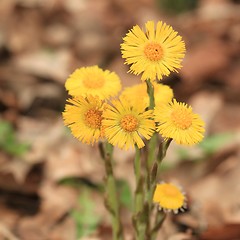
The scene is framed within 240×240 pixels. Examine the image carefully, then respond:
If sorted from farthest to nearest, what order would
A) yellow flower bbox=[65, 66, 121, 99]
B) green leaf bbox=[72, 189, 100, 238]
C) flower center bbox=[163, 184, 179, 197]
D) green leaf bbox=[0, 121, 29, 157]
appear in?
green leaf bbox=[0, 121, 29, 157], green leaf bbox=[72, 189, 100, 238], flower center bbox=[163, 184, 179, 197], yellow flower bbox=[65, 66, 121, 99]

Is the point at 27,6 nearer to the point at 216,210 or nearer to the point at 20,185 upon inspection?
the point at 20,185

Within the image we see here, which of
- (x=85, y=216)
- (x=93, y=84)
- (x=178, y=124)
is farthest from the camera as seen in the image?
(x=85, y=216)

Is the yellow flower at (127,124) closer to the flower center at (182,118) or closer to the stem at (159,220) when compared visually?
the flower center at (182,118)

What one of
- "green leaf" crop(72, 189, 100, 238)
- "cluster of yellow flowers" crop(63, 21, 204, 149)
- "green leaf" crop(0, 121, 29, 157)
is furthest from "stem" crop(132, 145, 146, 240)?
"green leaf" crop(0, 121, 29, 157)

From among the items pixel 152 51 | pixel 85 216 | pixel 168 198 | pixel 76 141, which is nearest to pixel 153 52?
pixel 152 51

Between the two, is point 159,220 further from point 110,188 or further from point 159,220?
point 110,188

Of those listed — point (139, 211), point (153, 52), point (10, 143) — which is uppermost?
point (10, 143)

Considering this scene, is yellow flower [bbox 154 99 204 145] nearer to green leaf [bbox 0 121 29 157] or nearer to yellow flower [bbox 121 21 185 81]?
yellow flower [bbox 121 21 185 81]

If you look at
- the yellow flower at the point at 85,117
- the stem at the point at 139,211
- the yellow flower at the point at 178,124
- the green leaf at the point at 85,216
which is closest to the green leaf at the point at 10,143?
the green leaf at the point at 85,216
